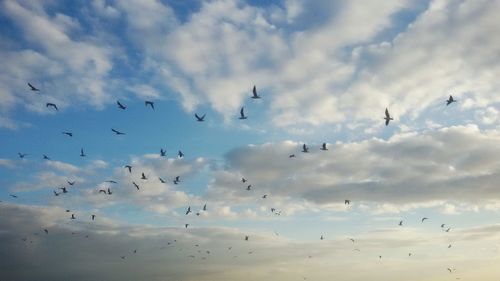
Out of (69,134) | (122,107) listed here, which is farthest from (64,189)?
(122,107)

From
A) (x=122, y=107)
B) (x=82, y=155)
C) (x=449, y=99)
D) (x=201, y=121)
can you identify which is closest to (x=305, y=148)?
(x=201, y=121)

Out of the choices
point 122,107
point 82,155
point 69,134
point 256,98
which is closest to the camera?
point 256,98

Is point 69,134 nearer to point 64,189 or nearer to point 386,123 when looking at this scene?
point 64,189

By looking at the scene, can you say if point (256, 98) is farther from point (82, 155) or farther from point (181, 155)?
point (82, 155)

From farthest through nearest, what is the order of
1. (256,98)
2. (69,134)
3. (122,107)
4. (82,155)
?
(82,155) → (69,134) → (122,107) → (256,98)

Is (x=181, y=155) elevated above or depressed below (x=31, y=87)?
below

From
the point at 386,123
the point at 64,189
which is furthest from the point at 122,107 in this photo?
the point at 386,123

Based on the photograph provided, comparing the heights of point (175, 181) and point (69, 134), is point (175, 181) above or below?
below

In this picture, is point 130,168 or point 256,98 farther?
point 130,168

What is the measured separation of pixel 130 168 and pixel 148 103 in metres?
15.7

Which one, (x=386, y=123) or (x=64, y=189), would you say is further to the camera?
(x=64, y=189)

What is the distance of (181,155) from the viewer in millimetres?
72438

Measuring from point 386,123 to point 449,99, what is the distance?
26.4 feet

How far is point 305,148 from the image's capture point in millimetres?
71875
